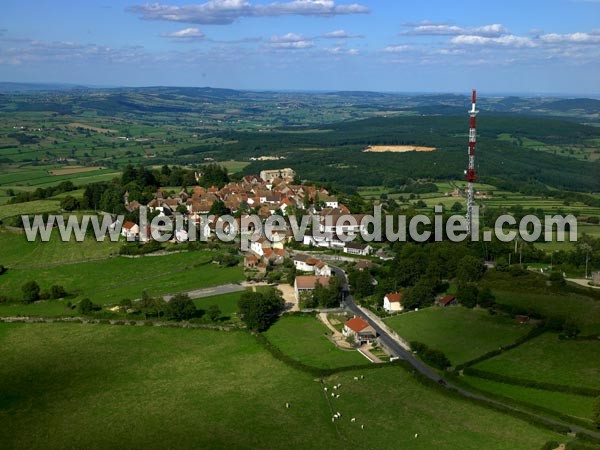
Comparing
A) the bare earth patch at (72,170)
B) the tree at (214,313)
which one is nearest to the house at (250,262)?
the tree at (214,313)

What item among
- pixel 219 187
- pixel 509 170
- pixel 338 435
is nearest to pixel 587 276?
pixel 338 435

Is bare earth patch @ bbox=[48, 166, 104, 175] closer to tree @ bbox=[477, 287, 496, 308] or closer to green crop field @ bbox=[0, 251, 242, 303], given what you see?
green crop field @ bbox=[0, 251, 242, 303]

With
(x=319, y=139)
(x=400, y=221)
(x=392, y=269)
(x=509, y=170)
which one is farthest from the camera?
(x=319, y=139)

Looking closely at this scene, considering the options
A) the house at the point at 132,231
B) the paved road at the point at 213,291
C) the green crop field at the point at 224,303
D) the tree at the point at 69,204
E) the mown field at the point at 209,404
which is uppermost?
the tree at the point at 69,204

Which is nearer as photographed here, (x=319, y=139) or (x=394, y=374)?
(x=394, y=374)

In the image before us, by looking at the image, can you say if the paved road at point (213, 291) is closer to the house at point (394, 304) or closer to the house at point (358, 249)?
the house at point (394, 304)

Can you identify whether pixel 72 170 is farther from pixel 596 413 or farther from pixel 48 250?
pixel 596 413

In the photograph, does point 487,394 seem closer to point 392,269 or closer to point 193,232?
point 392,269
